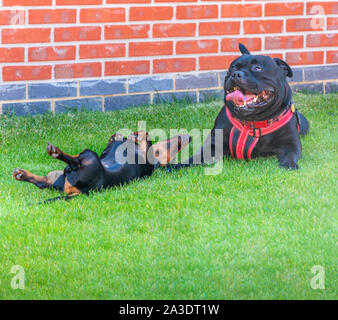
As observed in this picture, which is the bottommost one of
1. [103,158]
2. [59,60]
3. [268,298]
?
[268,298]

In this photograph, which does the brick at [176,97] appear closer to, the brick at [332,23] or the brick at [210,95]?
the brick at [210,95]

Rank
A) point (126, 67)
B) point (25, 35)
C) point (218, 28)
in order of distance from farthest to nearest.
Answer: point (218, 28) → point (126, 67) → point (25, 35)

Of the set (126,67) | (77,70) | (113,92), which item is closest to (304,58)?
(126,67)

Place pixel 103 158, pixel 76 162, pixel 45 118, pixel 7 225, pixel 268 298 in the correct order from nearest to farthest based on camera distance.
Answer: pixel 268 298 < pixel 7 225 < pixel 76 162 < pixel 103 158 < pixel 45 118

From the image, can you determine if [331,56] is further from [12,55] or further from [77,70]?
[12,55]

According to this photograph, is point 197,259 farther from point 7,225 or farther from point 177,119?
point 177,119

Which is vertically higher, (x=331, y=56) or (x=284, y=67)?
(x=331, y=56)

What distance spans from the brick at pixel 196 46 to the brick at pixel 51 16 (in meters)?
1.37

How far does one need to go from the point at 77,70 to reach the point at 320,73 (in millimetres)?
3400

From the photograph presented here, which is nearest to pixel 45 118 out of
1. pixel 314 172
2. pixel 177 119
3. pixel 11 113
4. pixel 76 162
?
pixel 11 113

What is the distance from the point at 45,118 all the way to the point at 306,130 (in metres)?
2.84

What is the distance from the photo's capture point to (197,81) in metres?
7.68

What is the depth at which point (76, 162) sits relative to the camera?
443 centimetres

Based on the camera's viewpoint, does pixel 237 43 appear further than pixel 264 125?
Yes
